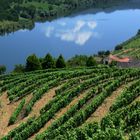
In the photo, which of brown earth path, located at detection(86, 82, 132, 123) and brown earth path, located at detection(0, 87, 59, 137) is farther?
brown earth path, located at detection(0, 87, 59, 137)

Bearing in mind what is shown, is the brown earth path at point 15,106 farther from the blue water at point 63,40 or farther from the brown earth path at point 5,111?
the blue water at point 63,40

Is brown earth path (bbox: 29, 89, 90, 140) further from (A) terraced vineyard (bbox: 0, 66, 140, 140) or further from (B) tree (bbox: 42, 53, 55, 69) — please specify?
(B) tree (bbox: 42, 53, 55, 69)

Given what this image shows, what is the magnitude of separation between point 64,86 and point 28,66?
3777 centimetres

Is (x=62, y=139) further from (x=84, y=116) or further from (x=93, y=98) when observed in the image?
(x=93, y=98)

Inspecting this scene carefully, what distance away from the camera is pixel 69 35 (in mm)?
176250

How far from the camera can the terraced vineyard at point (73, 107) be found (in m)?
29.3

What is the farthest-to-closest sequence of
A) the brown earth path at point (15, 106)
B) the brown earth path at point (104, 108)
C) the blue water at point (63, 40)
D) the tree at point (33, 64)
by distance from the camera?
1. the blue water at point (63, 40)
2. the tree at point (33, 64)
3. the brown earth path at point (15, 106)
4. the brown earth path at point (104, 108)

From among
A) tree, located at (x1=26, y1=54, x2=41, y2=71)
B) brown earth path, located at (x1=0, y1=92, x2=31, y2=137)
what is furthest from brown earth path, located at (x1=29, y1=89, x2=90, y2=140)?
tree, located at (x1=26, y1=54, x2=41, y2=71)

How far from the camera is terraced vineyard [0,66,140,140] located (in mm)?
29344

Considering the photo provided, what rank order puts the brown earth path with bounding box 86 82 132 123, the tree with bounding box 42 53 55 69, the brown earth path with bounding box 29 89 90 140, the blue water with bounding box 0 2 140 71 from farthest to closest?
1. the blue water with bounding box 0 2 140 71
2. the tree with bounding box 42 53 55 69
3. the brown earth path with bounding box 29 89 90 140
4. the brown earth path with bounding box 86 82 132 123

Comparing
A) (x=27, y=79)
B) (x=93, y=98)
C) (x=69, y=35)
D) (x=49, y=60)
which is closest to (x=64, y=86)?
(x=93, y=98)

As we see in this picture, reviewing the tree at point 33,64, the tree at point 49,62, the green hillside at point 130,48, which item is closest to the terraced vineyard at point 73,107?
the tree at point 33,64

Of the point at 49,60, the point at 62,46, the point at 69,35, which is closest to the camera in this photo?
the point at 49,60

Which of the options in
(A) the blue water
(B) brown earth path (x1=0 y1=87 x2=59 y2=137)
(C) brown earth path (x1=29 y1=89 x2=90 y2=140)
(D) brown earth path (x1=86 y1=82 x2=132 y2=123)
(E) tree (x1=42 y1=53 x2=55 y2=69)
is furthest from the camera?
(A) the blue water
